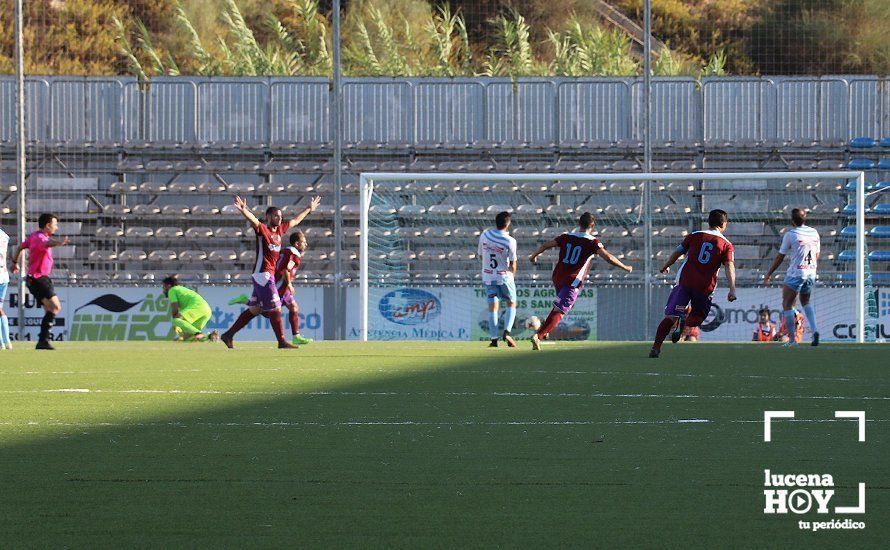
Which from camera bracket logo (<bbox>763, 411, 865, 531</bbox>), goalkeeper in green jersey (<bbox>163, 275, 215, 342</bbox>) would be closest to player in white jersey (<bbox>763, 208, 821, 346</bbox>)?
goalkeeper in green jersey (<bbox>163, 275, 215, 342</bbox>)

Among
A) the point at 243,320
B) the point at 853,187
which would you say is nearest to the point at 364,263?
the point at 243,320

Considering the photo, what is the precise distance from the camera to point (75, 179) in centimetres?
2938

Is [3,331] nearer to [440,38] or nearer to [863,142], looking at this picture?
[863,142]

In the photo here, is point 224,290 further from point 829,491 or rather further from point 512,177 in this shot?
point 829,491

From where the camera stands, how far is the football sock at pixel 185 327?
22727mm

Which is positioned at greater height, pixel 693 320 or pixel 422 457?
pixel 693 320

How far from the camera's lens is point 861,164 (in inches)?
1142

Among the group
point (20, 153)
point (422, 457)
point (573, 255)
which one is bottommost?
point (422, 457)

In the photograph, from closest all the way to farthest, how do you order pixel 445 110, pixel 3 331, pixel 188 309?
pixel 3 331, pixel 188 309, pixel 445 110

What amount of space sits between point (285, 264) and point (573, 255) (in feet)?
14.0

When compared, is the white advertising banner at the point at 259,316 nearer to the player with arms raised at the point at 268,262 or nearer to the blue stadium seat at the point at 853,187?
the player with arms raised at the point at 268,262

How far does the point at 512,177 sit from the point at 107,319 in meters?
8.13

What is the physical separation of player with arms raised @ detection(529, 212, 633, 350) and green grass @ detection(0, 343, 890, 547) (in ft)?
17.2

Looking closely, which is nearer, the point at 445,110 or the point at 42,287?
the point at 42,287
